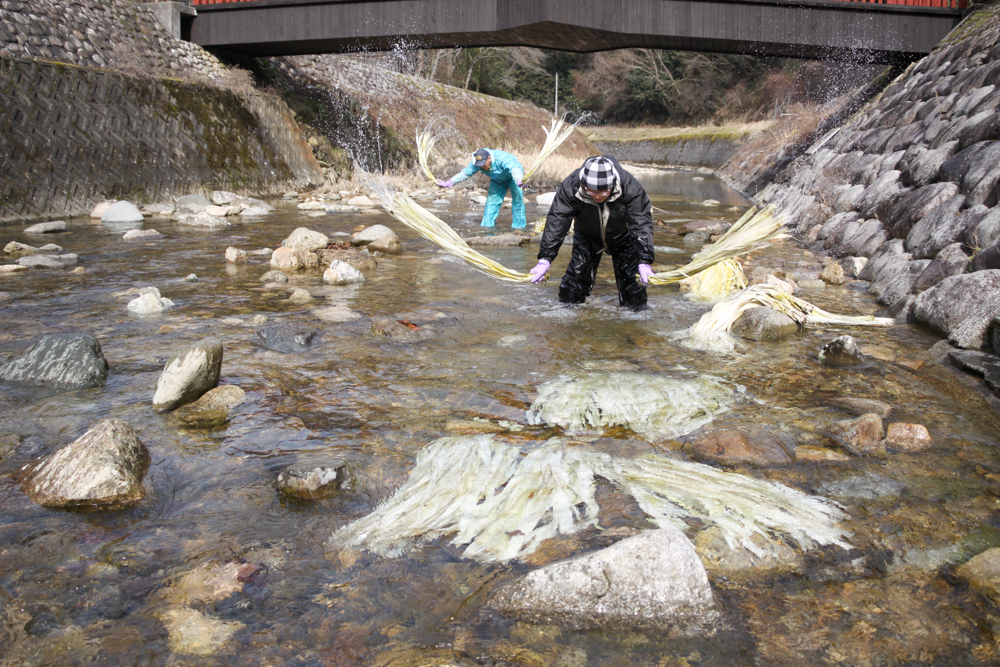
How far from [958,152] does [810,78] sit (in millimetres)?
31865

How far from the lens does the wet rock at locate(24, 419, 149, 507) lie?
3.04 m

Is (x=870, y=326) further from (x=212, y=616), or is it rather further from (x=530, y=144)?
(x=530, y=144)

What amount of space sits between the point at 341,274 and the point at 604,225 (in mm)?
3132

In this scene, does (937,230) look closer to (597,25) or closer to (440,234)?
(440,234)

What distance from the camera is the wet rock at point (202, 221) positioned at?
40.3 ft

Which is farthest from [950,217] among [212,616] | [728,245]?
[212,616]

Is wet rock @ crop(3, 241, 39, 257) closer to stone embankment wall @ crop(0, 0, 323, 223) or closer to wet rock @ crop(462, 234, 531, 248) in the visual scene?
stone embankment wall @ crop(0, 0, 323, 223)

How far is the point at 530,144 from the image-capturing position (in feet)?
104

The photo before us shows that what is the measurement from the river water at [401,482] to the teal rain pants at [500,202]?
5.65 metres

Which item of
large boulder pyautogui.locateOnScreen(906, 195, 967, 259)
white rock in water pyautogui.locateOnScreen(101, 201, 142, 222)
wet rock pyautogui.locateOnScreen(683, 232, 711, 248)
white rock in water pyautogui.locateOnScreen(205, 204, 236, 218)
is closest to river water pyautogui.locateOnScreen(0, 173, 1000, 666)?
large boulder pyautogui.locateOnScreen(906, 195, 967, 259)

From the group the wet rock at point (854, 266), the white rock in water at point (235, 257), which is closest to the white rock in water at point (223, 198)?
the white rock in water at point (235, 257)

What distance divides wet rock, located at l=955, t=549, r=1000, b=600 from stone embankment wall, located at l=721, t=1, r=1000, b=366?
301 cm

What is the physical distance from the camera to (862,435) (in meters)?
3.72

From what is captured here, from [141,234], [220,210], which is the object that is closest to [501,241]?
[141,234]
